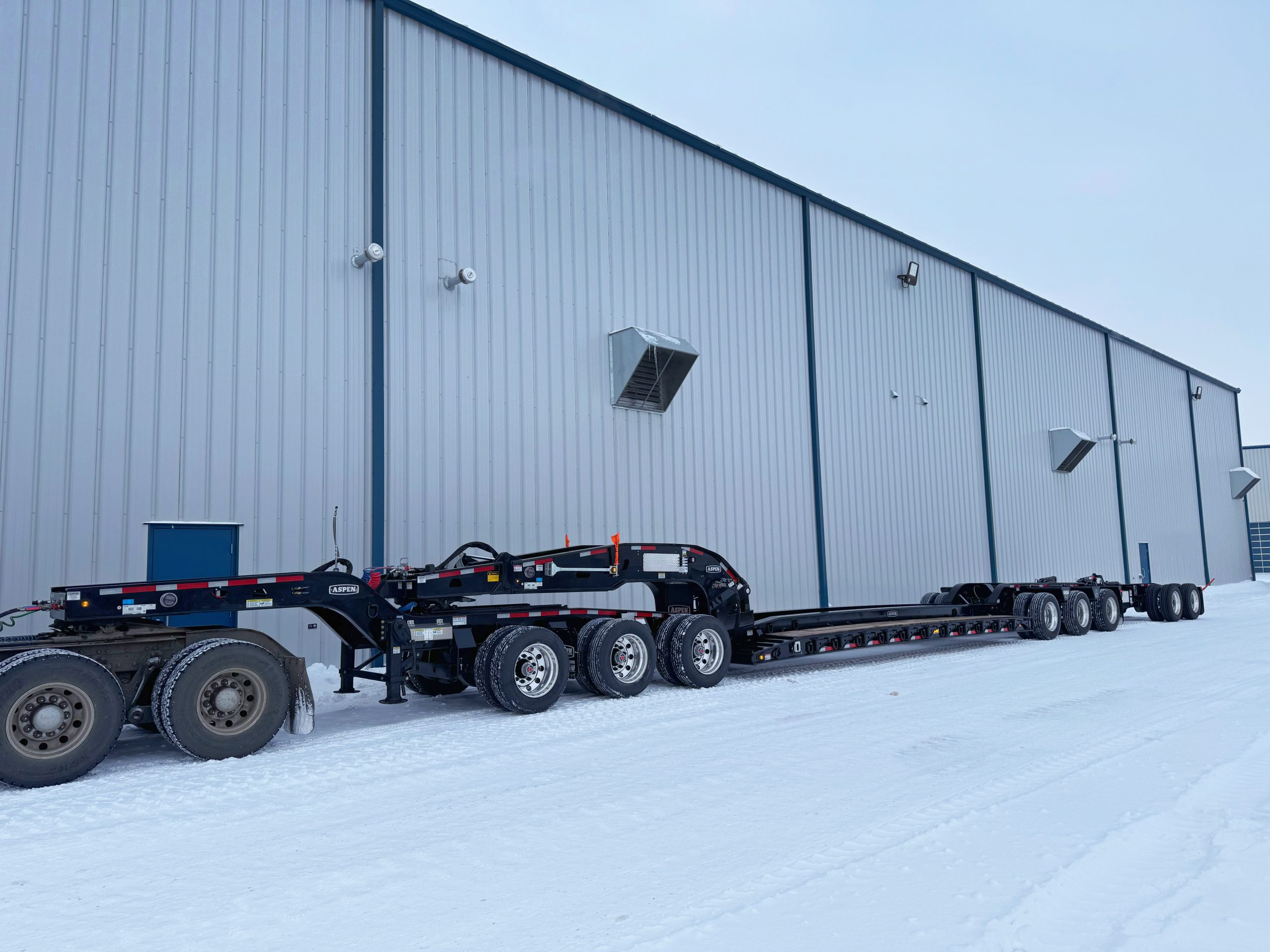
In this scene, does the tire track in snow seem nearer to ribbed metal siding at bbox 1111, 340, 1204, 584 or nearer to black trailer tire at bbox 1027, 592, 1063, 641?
black trailer tire at bbox 1027, 592, 1063, 641

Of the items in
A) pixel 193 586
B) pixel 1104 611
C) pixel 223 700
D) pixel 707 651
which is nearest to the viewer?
pixel 223 700

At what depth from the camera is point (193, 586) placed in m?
7.27

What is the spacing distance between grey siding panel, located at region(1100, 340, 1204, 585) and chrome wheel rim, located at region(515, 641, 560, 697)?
87.0ft

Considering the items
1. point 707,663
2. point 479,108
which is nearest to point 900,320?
point 479,108

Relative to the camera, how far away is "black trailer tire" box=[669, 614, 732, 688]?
1031 cm

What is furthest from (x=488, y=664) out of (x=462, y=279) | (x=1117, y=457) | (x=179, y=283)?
(x=1117, y=457)

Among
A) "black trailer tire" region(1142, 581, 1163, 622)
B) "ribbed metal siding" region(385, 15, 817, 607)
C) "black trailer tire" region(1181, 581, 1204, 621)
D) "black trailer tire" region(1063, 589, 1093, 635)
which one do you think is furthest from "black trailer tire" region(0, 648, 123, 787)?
"black trailer tire" region(1181, 581, 1204, 621)

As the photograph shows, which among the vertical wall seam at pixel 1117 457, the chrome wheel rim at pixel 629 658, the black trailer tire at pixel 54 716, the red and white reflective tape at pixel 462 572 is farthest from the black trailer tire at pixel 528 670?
the vertical wall seam at pixel 1117 457

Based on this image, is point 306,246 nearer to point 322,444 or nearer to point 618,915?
point 322,444

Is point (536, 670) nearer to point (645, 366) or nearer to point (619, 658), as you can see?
point (619, 658)

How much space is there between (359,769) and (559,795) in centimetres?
178

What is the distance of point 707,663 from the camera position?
10625mm

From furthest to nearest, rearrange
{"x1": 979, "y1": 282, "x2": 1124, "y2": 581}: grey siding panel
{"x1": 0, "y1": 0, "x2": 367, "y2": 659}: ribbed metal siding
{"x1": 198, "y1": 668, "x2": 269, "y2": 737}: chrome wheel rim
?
{"x1": 979, "y1": 282, "x2": 1124, "y2": 581}: grey siding panel → {"x1": 0, "y1": 0, "x2": 367, "y2": 659}: ribbed metal siding → {"x1": 198, "y1": 668, "x2": 269, "y2": 737}: chrome wheel rim

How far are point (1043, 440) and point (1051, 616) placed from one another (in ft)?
36.2
